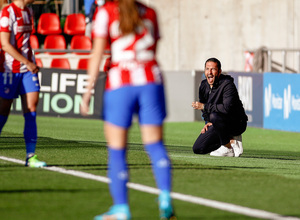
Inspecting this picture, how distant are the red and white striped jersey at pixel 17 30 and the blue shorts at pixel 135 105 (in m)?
2.87

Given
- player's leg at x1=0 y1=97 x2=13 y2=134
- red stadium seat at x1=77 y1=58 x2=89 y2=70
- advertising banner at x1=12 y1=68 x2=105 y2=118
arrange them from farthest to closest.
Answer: red stadium seat at x1=77 y1=58 x2=89 y2=70 < advertising banner at x1=12 y1=68 x2=105 y2=118 < player's leg at x1=0 y1=97 x2=13 y2=134

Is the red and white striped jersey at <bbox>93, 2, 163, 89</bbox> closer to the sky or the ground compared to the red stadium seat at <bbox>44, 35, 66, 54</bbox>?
closer to the sky

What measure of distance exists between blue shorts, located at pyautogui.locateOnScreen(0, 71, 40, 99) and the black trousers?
3.52 meters

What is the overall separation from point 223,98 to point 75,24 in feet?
50.6

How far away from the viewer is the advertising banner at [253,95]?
1803 centimetres

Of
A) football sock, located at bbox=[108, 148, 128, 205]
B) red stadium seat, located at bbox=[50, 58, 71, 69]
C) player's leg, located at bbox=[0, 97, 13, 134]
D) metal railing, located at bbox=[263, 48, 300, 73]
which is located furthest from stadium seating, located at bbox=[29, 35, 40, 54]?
football sock, located at bbox=[108, 148, 128, 205]

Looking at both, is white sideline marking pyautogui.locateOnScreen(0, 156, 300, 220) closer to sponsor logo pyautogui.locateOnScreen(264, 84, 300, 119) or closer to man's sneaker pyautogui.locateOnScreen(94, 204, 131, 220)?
man's sneaker pyautogui.locateOnScreen(94, 204, 131, 220)

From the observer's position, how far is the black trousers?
1099 cm

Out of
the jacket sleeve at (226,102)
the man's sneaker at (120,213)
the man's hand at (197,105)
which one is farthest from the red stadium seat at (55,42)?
the man's sneaker at (120,213)

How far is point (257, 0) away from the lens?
78.1ft

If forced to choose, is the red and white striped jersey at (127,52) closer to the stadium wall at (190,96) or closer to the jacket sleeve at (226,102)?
the jacket sleeve at (226,102)

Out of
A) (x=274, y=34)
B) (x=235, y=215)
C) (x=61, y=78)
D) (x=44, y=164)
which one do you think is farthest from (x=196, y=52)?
(x=235, y=215)

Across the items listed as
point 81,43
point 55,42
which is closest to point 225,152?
point 81,43

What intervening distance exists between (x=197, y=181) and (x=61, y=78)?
1278cm
